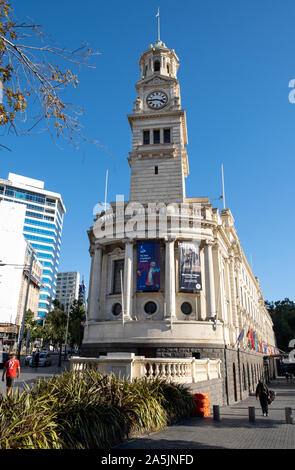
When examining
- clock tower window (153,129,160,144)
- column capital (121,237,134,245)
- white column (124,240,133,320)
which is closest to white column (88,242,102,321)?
column capital (121,237,134,245)

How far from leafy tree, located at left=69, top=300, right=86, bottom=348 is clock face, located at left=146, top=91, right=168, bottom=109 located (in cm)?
3310

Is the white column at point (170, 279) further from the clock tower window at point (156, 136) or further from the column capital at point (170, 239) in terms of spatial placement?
the clock tower window at point (156, 136)

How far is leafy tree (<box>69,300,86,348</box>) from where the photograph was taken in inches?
2311

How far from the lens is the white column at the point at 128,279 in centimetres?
2858

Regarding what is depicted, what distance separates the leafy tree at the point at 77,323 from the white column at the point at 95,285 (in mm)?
22707

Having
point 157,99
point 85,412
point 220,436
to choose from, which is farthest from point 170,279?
point 157,99

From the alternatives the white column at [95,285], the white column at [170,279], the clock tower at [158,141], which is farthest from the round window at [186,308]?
the clock tower at [158,141]

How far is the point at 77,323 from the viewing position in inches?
2367

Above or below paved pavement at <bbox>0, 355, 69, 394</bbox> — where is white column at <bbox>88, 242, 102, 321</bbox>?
above

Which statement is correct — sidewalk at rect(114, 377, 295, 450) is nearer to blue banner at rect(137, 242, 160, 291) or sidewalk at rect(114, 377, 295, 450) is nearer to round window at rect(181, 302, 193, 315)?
blue banner at rect(137, 242, 160, 291)

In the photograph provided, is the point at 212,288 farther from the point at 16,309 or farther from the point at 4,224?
the point at 4,224

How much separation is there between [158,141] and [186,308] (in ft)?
66.2

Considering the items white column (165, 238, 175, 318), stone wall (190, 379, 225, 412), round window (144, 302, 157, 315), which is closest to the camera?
stone wall (190, 379, 225, 412)
